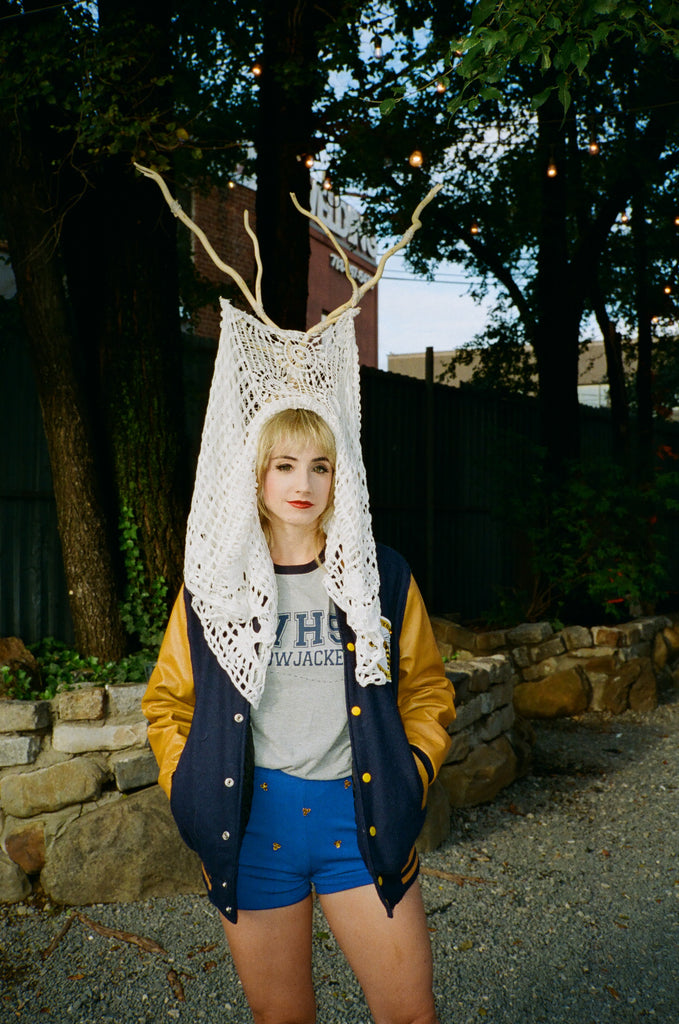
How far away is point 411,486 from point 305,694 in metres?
6.27

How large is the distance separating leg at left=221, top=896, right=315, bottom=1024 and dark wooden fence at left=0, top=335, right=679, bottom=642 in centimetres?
386

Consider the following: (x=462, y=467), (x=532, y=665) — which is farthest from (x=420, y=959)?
(x=462, y=467)

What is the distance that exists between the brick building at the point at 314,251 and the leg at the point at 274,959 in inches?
391

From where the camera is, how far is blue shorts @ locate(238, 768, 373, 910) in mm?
2059

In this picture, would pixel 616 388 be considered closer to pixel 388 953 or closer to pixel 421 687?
pixel 421 687

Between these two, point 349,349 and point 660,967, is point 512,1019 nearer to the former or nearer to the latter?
point 660,967

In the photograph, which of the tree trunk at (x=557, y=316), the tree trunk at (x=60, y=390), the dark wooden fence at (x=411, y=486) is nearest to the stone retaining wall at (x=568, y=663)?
the dark wooden fence at (x=411, y=486)

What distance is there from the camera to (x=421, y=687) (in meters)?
2.28

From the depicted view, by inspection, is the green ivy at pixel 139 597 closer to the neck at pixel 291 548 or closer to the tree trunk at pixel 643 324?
the neck at pixel 291 548

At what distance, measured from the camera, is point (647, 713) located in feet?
23.9

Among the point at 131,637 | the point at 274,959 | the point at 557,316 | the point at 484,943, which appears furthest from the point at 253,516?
the point at 557,316

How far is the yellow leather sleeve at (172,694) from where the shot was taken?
7.12 ft

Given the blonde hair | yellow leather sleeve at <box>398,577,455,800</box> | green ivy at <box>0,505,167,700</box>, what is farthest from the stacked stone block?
the blonde hair

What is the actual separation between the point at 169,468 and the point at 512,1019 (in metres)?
3.20
